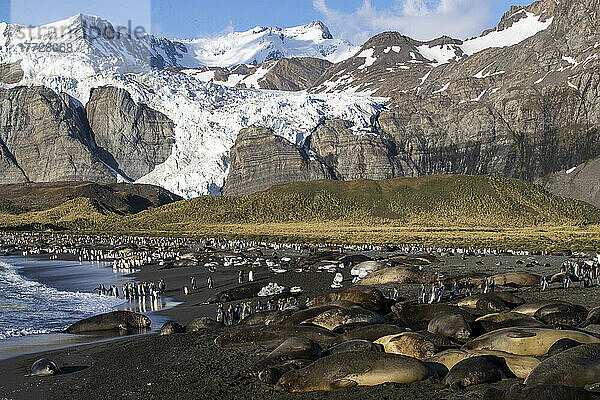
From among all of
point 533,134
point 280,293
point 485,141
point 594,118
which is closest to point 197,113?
point 485,141

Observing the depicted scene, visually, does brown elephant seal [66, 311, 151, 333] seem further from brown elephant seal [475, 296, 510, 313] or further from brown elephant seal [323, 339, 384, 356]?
brown elephant seal [475, 296, 510, 313]

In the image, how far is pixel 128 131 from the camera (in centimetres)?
16325

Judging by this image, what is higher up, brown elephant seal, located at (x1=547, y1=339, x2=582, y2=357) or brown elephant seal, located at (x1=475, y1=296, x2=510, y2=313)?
brown elephant seal, located at (x1=547, y1=339, x2=582, y2=357)

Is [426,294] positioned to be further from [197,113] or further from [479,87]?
[479,87]

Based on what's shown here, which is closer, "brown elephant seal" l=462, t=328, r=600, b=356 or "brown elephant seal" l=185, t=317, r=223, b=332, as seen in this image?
"brown elephant seal" l=462, t=328, r=600, b=356

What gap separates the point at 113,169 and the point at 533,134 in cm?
11491

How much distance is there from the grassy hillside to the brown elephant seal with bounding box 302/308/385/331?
224ft

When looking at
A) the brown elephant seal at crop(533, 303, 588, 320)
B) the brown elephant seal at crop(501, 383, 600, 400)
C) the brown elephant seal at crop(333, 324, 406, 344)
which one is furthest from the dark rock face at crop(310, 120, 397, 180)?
the brown elephant seal at crop(501, 383, 600, 400)

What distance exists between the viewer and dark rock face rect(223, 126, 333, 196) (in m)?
143

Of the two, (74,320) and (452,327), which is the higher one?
(452,327)

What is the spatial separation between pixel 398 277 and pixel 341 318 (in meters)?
11.0

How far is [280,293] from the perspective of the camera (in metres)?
19.6

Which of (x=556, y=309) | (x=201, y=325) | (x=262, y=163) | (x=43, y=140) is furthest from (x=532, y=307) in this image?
(x=43, y=140)

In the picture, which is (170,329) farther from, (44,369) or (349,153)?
(349,153)
